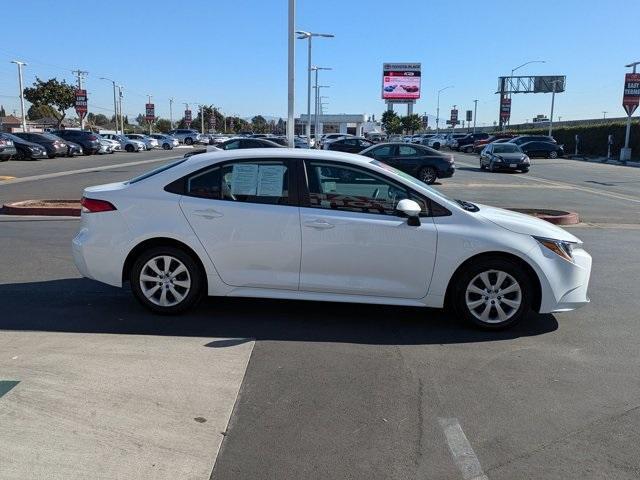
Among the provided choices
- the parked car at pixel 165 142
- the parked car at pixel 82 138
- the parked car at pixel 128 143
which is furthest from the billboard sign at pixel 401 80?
the parked car at pixel 82 138

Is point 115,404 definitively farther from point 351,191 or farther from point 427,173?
point 427,173

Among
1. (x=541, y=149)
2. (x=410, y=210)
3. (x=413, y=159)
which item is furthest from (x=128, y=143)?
(x=410, y=210)

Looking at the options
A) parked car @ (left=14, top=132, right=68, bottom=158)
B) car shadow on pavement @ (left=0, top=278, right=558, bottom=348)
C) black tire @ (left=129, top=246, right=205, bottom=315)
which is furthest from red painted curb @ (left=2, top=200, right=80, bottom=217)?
parked car @ (left=14, top=132, right=68, bottom=158)

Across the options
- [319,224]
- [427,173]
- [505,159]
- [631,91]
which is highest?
[631,91]

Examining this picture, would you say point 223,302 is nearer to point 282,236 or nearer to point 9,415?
point 282,236

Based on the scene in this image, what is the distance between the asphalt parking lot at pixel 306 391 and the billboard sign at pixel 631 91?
121 ft

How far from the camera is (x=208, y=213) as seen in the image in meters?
5.41

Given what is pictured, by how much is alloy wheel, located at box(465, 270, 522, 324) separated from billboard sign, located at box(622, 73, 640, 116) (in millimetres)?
38750

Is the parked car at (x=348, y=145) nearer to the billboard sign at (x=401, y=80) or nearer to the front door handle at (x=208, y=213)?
the front door handle at (x=208, y=213)

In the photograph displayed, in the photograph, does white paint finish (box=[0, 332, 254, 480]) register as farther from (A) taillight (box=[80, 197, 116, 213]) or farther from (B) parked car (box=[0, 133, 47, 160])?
(B) parked car (box=[0, 133, 47, 160])

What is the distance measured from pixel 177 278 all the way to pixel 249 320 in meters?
0.78

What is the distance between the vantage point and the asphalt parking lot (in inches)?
128

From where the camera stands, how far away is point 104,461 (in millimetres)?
3152

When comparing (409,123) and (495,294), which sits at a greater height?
(409,123)
